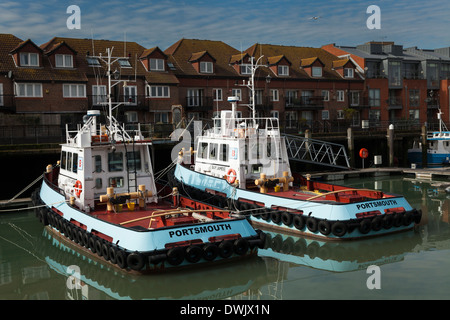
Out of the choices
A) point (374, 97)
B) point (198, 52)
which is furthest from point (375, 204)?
point (374, 97)

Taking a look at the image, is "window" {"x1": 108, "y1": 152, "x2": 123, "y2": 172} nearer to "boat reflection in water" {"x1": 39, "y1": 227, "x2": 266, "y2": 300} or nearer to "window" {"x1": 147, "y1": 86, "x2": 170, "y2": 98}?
"boat reflection in water" {"x1": 39, "y1": 227, "x2": 266, "y2": 300}

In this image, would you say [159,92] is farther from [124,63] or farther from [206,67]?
[206,67]

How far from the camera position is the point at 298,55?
4297 centimetres

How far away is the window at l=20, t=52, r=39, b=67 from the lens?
2859cm

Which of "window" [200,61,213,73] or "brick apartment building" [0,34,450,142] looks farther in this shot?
"window" [200,61,213,73]

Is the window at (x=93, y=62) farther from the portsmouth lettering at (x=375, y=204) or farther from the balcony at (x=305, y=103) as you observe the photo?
the portsmouth lettering at (x=375, y=204)

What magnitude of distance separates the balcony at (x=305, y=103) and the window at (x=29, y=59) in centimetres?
1932

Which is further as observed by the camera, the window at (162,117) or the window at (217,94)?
the window at (217,94)

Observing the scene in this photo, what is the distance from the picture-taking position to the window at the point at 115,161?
45.4 feet

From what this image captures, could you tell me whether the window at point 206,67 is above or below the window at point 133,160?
above

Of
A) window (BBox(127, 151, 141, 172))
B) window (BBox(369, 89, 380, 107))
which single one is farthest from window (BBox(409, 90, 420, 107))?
window (BBox(127, 151, 141, 172))

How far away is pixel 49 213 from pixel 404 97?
40.1 meters

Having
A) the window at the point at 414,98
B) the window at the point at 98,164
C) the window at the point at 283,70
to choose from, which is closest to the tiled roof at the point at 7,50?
the window at the point at 98,164

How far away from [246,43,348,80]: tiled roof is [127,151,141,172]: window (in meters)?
27.5
